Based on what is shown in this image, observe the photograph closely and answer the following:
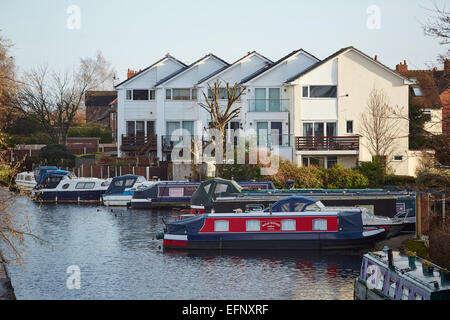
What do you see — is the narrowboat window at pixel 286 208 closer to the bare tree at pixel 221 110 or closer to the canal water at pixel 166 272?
the canal water at pixel 166 272

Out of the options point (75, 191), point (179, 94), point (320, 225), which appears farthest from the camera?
point (179, 94)

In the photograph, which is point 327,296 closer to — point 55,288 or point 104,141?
point 55,288

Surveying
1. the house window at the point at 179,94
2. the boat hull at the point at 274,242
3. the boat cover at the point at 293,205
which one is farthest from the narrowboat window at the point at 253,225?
the house window at the point at 179,94

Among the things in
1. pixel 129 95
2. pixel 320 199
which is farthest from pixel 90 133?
pixel 320 199

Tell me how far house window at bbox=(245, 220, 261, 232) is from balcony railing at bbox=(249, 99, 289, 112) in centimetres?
3106

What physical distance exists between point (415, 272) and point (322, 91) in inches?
1793

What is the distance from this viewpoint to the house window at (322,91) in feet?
212

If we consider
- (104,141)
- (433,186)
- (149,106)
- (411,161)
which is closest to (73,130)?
(104,141)

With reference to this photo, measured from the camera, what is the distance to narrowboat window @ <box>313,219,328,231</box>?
3516 cm

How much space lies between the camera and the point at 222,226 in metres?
36.2

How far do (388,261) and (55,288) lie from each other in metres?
13.6

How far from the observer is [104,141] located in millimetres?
97000

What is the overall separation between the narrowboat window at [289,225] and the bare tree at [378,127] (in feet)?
92.0

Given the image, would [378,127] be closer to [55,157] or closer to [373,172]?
[373,172]
